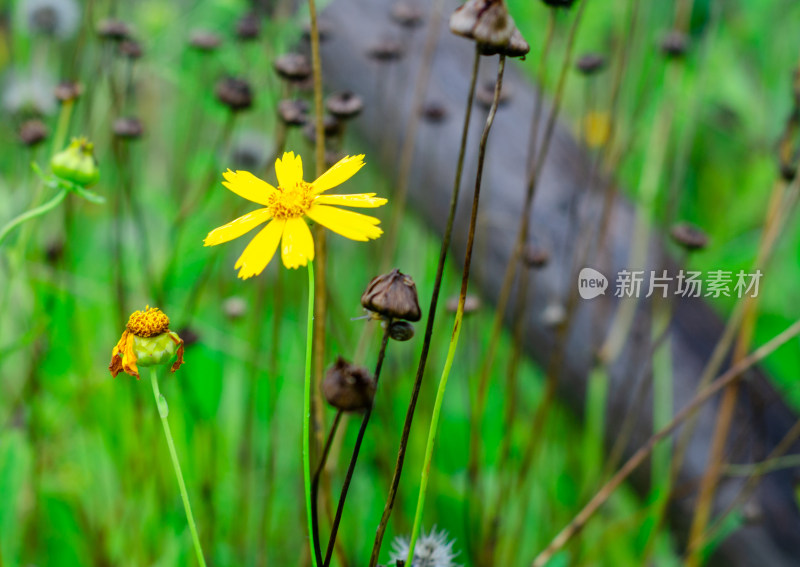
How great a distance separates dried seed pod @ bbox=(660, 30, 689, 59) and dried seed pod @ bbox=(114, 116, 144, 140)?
2.09 ft

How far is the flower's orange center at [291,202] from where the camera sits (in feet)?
1.11

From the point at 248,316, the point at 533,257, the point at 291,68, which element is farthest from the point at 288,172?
the point at 248,316

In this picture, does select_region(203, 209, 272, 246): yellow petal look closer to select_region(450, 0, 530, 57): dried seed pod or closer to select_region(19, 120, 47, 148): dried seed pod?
select_region(450, 0, 530, 57): dried seed pod

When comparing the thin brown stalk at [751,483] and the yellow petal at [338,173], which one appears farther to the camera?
the thin brown stalk at [751,483]

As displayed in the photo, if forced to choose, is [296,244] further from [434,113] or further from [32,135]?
[434,113]

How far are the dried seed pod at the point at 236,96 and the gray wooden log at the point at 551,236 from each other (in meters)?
0.22

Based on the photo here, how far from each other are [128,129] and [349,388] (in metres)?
0.53

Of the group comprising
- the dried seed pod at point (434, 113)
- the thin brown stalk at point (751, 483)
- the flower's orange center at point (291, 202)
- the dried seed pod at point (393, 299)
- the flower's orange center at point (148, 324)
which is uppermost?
the dried seed pod at point (434, 113)

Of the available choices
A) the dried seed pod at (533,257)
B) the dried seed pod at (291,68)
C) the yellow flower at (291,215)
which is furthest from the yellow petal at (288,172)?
the dried seed pod at (533,257)

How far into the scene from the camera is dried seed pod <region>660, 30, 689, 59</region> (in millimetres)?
851

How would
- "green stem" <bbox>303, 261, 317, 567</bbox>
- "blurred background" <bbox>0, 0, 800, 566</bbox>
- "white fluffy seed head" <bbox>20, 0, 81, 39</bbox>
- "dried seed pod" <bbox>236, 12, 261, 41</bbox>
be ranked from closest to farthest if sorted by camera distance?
1. "green stem" <bbox>303, 261, 317, 567</bbox>
2. "blurred background" <bbox>0, 0, 800, 566</bbox>
3. "dried seed pod" <bbox>236, 12, 261, 41</bbox>
4. "white fluffy seed head" <bbox>20, 0, 81, 39</bbox>

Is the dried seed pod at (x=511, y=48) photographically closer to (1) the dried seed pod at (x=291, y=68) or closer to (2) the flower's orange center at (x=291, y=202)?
(2) the flower's orange center at (x=291, y=202)

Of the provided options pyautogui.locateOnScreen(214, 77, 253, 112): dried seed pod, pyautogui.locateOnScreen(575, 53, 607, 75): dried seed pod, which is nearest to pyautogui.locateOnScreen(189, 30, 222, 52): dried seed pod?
pyautogui.locateOnScreen(214, 77, 253, 112): dried seed pod

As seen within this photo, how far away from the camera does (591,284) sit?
34.7 inches
